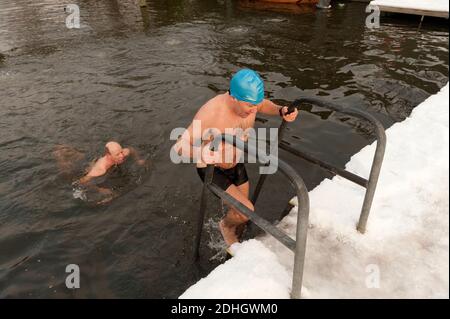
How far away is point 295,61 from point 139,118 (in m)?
5.73

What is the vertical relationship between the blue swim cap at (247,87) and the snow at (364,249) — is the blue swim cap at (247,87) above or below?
above

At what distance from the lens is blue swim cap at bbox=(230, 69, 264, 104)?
343 cm

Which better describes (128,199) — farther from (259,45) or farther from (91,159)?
(259,45)

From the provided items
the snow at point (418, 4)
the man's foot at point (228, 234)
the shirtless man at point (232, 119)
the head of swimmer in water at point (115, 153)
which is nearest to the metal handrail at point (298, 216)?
the shirtless man at point (232, 119)

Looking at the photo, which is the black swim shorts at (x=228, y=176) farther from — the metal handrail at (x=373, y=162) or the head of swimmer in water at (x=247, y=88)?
the metal handrail at (x=373, y=162)

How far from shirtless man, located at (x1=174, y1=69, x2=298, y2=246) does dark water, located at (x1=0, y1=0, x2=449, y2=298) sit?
0.97 m

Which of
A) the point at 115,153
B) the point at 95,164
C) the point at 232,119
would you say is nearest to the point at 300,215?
the point at 232,119

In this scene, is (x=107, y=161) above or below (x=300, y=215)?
below

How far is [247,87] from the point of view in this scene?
3.44m

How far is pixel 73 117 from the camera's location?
8.34 meters

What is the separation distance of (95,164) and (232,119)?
3594 millimetres

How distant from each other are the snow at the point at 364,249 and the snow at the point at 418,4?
11.1 m

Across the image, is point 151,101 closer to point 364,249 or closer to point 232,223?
point 232,223

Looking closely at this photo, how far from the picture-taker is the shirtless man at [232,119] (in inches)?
136
